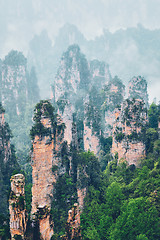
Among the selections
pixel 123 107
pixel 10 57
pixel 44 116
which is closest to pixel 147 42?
pixel 10 57

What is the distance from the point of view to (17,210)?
1212 cm

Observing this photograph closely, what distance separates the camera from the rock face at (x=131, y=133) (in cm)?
2675

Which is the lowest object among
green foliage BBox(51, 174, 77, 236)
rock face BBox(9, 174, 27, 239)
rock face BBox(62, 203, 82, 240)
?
green foliage BBox(51, 174, 77, 236)

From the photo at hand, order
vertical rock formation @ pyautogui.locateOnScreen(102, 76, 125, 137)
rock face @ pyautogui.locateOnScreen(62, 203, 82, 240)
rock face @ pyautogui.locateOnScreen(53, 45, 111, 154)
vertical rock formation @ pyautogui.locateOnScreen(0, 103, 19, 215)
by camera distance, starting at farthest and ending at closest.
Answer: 1. rock face @ pyautogui.locateOnScreen(53, 45, 111, 154)
2. vertical rock formation @ pyautogui.locateOnScreen(102, 76, 125, 137)
3. vertical rock formation @ pyautogui.locateOnScreen(0, 103, 19, 215)
4. rock face @ pyautogui.locateOnScreen(62, 203, 82, 240)

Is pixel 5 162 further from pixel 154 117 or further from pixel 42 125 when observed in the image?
pixel 154 117

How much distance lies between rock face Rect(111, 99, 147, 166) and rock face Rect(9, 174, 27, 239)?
1686cm

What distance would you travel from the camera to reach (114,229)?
54.7 ft

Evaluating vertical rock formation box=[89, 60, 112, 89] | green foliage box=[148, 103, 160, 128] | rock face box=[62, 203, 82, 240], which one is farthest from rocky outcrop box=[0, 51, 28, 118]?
rock face box=[62, 203, 82, 240]

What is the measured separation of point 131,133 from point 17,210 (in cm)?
1780

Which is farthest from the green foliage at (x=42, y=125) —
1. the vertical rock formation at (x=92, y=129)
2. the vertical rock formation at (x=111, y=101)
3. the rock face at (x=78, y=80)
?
the rock face at (x=78, y=80)

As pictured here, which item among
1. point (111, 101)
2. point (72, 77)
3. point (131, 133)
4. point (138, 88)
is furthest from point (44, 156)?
point (72, 77)

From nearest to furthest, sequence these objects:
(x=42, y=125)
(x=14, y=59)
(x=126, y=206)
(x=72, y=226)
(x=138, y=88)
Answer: (x=72, y=226)
(x=126, y=206)
(x=42, y=125)
(x=138, y=88)
(x=14, y=59)

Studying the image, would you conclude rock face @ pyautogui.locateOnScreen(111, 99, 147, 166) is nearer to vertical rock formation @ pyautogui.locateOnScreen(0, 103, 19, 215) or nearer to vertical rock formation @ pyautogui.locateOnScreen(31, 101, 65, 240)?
vertical rock formation @ pyautogui.locateOnScreen(31, 101, 65, 240)

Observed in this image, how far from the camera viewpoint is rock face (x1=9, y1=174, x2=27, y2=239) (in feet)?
39.4
